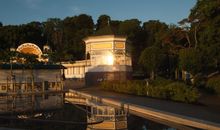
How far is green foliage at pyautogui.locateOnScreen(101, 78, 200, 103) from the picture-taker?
71.9ft

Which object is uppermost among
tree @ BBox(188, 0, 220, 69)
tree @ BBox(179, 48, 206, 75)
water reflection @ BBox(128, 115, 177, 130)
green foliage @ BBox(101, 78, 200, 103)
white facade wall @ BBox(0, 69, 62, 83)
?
tree @ BBox(188, 0, 220, 69)

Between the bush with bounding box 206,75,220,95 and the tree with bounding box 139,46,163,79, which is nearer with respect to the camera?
the bush with bounding box 206,75,220,95

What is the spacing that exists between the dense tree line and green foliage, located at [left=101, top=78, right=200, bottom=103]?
4.16 metres

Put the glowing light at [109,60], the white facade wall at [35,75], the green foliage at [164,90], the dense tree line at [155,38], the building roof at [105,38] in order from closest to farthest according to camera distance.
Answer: the green foliage at [164,90]
the dense tree line at [155,38]
the white facade wall at [35,75]
the glowing light at [109,60]
the building roof at [105,38]

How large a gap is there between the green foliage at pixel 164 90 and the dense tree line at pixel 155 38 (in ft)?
13.6

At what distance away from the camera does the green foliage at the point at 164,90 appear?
21906 millimetres

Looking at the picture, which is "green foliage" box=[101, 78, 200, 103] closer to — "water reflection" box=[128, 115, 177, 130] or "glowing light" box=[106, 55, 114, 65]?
"water reflection" box=[128, 115, 177, 130]

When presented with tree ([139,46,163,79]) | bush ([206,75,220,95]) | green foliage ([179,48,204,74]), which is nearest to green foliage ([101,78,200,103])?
bush ([206,75,220,95])

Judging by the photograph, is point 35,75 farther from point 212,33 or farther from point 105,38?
point 212,33

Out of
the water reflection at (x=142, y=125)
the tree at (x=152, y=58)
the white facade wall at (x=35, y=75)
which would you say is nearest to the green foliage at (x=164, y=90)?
the water reflection at (x=142, y=125)

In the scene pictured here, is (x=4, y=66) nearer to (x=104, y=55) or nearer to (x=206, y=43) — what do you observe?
(x=104, y=55)

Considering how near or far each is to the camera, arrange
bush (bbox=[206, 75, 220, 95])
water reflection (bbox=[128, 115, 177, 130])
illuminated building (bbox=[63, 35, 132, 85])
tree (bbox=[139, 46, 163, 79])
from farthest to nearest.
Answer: illuminated building (bbox=[63, 35, 132, 85]) → tree (bbox=[139, 46, 163, 79]) → bush (bbox=[206, 75, 220, 95]) → water reflection (bbox=[128, 115, 177, 130])

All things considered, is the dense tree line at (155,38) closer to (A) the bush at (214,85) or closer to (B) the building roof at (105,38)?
(B) the building roof at (105,38)

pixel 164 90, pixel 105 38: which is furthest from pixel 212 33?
pixel 105 38
